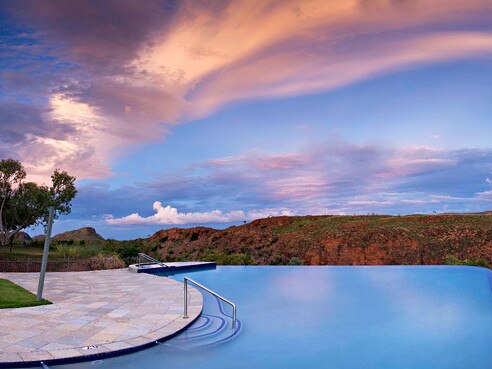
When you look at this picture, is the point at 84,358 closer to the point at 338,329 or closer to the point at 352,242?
the point at 338,329

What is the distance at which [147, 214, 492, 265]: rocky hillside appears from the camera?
89.8 feet

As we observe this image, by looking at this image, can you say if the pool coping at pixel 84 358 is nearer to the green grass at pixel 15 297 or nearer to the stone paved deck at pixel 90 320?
the stone paved deck at pixel 90 320

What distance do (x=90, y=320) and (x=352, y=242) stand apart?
26.1 metres

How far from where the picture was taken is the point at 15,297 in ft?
27.8

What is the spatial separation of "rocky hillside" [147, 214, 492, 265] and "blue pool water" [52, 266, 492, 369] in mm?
9050

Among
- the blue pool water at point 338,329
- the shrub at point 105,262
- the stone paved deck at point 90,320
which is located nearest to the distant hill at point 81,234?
the shrub at point 105,262

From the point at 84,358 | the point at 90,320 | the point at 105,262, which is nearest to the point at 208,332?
the point at 90,320

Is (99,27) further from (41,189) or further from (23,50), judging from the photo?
(41,189)

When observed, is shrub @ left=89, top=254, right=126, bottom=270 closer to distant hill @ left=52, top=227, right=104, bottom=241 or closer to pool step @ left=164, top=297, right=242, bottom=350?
pool step @ left=164, top=297, right=242, bottom=350

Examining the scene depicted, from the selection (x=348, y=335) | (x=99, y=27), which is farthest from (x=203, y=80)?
(x=348, y=335)

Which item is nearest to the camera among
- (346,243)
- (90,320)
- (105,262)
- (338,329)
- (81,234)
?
(90,320)

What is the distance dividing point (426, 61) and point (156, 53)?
9.41m

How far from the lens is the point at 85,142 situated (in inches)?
639

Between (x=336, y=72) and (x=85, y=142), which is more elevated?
(x=336, y=72)
